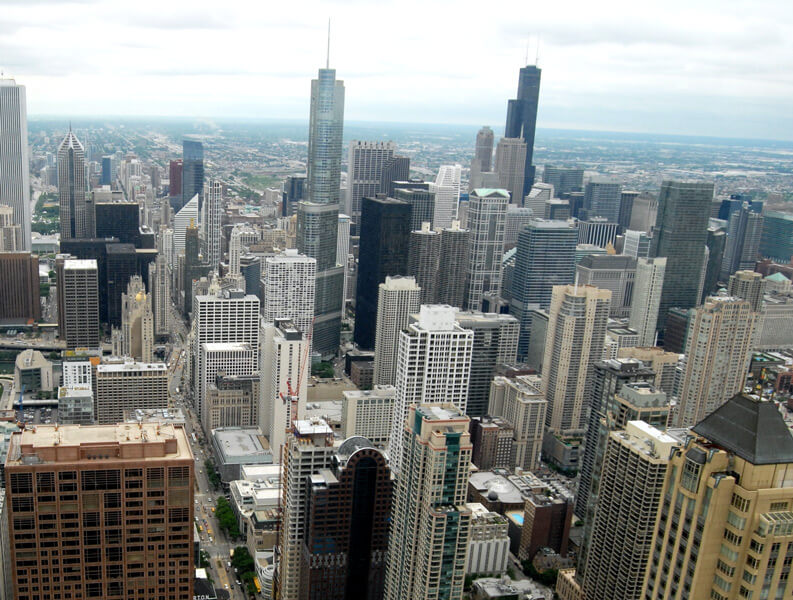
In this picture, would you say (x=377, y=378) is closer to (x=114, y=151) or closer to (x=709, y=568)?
(x=709, y=568)

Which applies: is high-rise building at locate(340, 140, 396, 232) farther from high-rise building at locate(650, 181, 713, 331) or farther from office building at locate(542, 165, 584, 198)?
high-rise building at locate(650, 181, 713, 331)

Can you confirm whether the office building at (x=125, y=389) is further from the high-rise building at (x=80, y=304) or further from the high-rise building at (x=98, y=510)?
the high-rise building at (x=98, y=510)

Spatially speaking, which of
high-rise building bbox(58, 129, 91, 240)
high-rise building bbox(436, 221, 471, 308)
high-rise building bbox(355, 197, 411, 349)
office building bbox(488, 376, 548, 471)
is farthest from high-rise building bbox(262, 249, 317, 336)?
high-rise building bbox(58, 129, 91, 240)

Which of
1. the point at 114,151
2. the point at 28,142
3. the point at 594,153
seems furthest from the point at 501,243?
the point at 114,151

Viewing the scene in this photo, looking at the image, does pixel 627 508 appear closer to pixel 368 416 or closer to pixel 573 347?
pixel 368 416

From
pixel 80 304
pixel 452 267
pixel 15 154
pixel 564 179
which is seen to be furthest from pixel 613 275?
pixel 15 154
